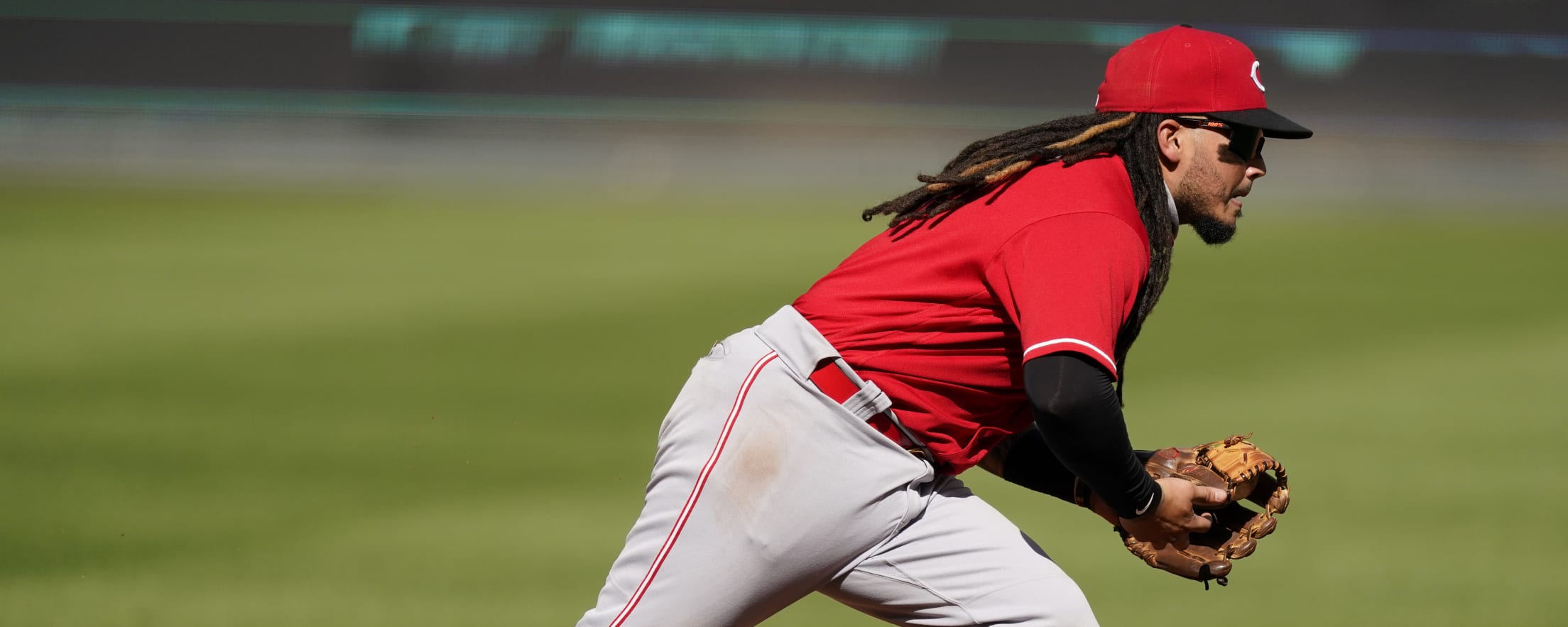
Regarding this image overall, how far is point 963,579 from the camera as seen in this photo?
9.53 ft

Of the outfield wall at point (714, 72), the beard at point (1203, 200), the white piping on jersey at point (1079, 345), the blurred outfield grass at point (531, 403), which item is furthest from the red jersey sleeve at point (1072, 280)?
the outfield wall at point (714, 72)

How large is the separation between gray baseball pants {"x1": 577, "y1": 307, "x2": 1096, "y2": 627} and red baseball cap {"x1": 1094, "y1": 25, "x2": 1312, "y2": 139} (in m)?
0.84

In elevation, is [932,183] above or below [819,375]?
above

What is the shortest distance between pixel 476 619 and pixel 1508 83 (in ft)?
Result: 49.1

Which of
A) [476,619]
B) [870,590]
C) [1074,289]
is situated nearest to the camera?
[1074,289]

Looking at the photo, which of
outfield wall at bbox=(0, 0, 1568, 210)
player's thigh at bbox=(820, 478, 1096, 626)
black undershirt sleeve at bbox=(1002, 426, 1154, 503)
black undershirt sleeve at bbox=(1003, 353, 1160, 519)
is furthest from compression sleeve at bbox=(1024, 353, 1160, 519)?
outfield wall at bbox=(0, 0, 1568, 210)

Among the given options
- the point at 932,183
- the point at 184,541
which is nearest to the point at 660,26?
the point at 184,541

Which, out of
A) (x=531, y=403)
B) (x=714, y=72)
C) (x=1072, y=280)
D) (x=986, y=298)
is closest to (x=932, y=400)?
(x=986, y=298)

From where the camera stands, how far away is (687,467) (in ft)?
9.36

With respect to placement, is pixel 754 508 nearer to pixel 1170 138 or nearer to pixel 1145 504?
pixel 1145 504

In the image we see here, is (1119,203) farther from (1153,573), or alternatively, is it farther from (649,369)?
(649,369)

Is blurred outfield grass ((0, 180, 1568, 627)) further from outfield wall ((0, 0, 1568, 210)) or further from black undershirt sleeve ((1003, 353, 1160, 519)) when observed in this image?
outfield wall ((0, 0, 1568, 210))

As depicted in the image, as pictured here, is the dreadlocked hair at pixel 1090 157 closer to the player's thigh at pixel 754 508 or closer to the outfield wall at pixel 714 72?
the player's thigh at pixel 754 508

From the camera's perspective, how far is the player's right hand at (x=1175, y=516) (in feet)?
9.43
